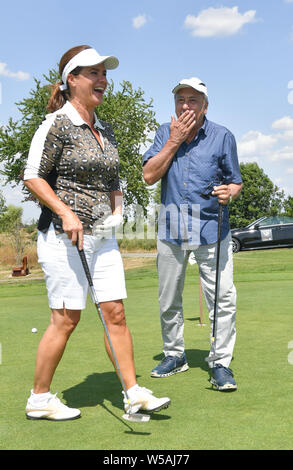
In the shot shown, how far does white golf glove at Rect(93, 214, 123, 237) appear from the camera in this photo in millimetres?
3346

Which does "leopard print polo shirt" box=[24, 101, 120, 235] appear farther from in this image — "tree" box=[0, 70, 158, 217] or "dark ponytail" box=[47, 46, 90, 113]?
"tree" box=[0, 70, 158, 217]

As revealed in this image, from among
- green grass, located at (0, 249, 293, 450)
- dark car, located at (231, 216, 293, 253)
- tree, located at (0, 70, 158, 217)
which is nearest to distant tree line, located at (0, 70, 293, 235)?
tree, located at (0, 70, 158, 217)

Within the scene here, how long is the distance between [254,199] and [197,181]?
64.6m

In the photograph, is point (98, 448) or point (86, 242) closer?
point (98, 448)

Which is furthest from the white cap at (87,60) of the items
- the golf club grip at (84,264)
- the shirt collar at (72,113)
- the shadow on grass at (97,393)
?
the shadow on grass at (97,393)

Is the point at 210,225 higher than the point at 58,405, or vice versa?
the point at 210,225

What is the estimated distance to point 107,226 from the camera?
3.34 metres

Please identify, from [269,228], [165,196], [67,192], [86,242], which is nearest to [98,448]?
[86,242]

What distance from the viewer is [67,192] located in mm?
3340

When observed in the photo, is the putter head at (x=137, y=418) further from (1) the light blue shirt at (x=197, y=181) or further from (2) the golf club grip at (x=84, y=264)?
(1) the light blue shirt at (x=197, y=181)

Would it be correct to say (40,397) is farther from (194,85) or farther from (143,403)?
(194,85)

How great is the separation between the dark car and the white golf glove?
64.7 feet

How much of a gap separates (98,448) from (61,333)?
0.87 meters

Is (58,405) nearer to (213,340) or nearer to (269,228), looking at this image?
(213,340)
